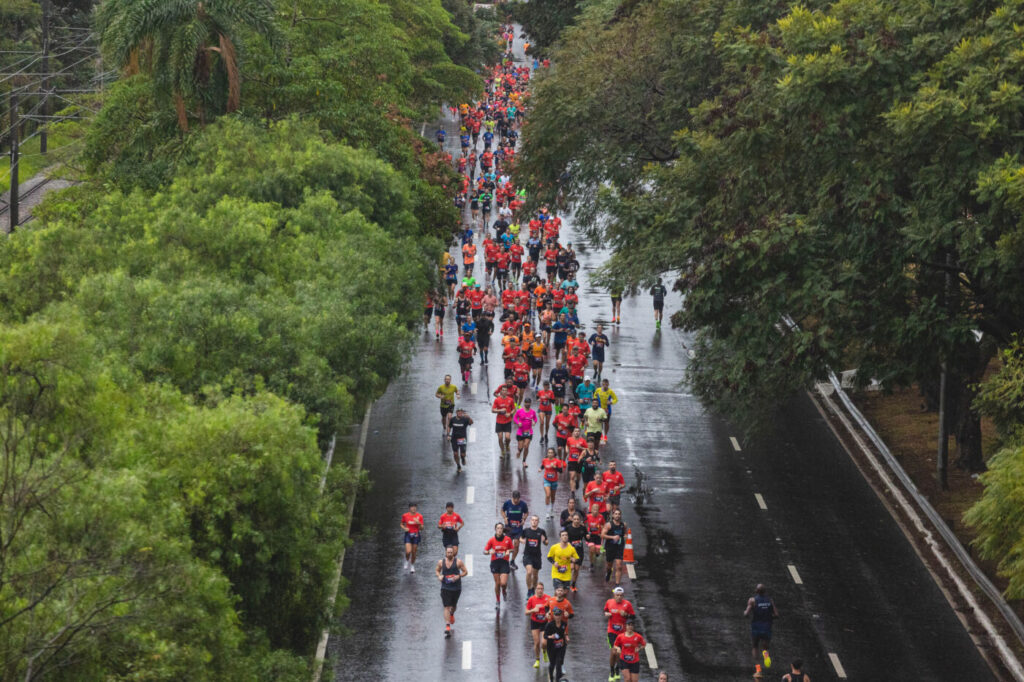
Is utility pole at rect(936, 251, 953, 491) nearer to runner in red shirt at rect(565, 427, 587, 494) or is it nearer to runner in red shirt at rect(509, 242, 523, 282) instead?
runner in red shirt at rect(565, 427, 587, 494)

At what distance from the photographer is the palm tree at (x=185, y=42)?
116 ft

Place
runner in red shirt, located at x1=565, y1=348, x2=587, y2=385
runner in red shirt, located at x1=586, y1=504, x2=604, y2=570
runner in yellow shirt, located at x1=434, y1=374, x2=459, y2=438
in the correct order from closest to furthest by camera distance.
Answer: runner in red shirt, located at x1=586, y1=504, x2=604, y2=570 → runner in yellow shirt, located at x1=434, y1=374, x2=459, y2=438 → runner in red shirt, located at x1=565, y1=348, x2=587, y2=385

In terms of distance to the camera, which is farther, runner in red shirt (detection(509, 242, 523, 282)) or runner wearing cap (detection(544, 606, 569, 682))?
runner in red shirt (detection(509, 242, 523, 282))

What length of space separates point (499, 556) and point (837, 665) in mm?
5348

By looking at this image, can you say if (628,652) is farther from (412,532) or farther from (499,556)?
(412,532)

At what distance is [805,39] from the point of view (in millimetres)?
26562

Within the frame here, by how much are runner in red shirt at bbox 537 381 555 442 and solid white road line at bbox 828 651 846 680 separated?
1091 centimetres

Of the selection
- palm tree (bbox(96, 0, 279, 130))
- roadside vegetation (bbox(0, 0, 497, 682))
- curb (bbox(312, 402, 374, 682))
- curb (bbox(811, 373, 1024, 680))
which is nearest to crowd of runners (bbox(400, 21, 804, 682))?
curb (bbox(312, 402, 374, 682))

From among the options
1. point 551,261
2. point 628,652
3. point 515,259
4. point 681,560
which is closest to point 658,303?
point 551,261

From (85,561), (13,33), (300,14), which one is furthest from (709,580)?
(13,33)

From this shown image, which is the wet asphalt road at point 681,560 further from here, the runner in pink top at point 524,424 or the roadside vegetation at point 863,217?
the roadside vegetation at point 863,217

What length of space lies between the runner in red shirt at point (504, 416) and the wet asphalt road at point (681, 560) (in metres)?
0.52

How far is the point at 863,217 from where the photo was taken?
26.3 m

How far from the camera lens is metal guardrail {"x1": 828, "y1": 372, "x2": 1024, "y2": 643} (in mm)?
25078
